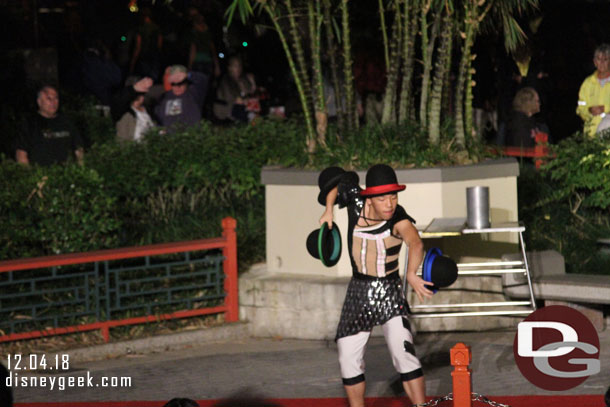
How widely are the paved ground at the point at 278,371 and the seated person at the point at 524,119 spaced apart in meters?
5.01

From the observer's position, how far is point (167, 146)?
498 inches

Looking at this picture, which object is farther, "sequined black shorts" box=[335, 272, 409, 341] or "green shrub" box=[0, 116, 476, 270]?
"green shrub" box=[0, 116, 476, 270]

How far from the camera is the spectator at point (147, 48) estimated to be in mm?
18156

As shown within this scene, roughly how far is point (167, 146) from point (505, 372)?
537cm

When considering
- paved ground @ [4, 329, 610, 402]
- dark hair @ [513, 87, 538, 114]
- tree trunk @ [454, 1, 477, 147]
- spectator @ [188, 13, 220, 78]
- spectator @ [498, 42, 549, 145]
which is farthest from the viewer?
spectator @ [188, 13, 220, 78]

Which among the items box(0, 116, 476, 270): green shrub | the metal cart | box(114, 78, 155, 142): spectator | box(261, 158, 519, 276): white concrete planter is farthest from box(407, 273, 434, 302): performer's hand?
box(114, 78, 155, 142): spectator

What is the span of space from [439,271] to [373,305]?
608 millimetres

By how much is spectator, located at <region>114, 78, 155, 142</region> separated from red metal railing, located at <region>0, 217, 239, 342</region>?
4.62 meters

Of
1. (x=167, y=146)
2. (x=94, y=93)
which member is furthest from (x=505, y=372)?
(x=94, y=93)

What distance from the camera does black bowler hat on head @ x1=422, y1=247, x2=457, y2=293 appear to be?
6.67 meters

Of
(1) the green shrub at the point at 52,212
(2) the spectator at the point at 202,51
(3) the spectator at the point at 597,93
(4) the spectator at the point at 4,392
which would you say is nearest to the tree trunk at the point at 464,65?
(3) the spectator at the point at 597,93

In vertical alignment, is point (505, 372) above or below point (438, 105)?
below

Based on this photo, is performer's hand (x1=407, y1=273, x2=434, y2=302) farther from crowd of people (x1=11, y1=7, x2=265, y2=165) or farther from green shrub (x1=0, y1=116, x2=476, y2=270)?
crowd of people (x1=11, y1=7, x2=265, y2=165)

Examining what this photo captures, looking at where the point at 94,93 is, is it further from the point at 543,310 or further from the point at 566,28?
the point at 543,310
